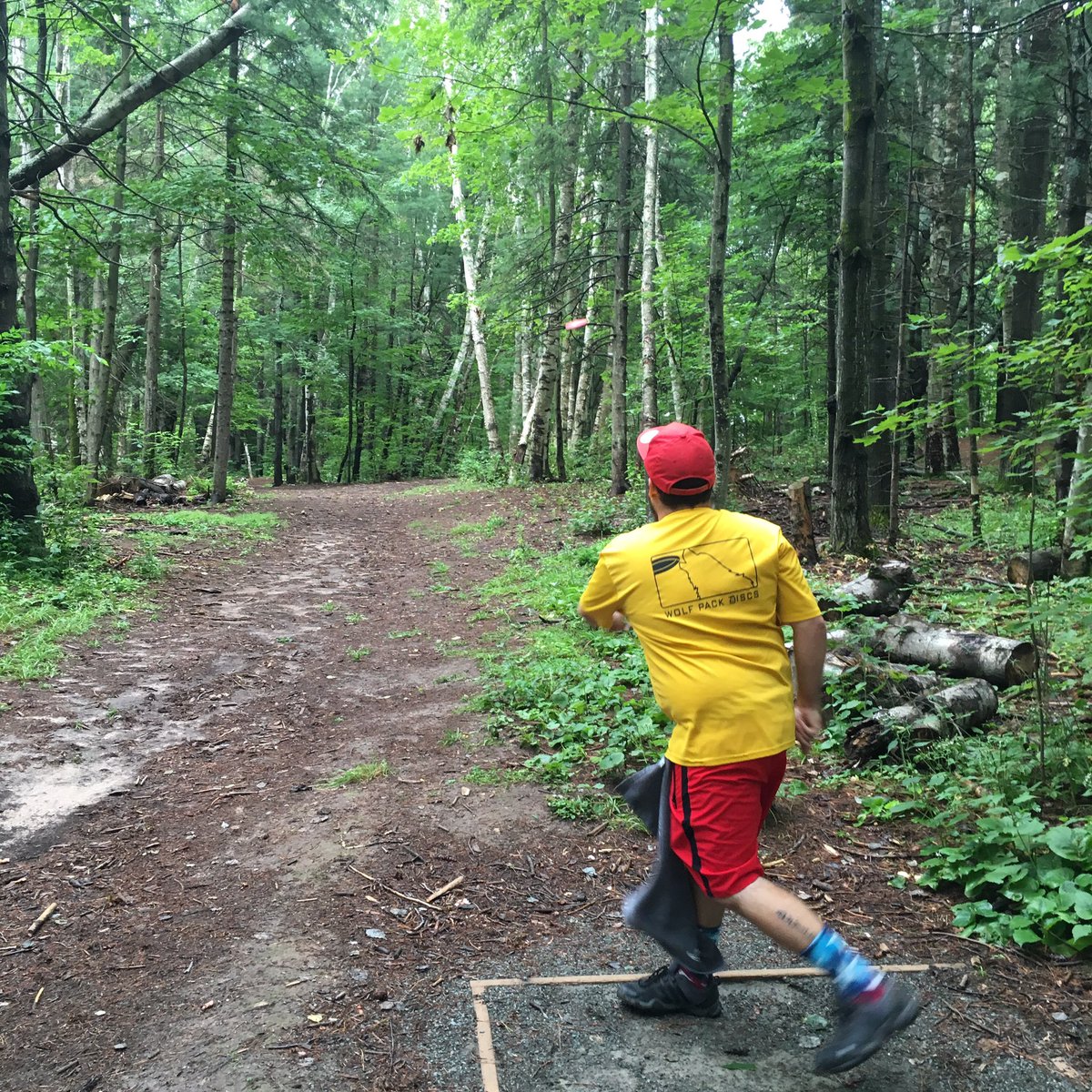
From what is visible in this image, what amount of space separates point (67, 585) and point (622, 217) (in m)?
12.1

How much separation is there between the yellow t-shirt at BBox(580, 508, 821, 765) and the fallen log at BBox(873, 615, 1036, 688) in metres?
3.64

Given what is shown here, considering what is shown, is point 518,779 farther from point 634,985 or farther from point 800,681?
point 800,681

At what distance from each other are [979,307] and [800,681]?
18.2 m

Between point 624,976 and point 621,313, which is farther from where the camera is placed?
point 621,313

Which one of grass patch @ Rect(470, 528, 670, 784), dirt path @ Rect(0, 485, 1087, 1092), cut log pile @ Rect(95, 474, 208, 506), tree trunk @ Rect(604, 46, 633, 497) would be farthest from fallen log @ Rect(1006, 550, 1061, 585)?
cut log pile @ Rect(95, 474, 208, 506)

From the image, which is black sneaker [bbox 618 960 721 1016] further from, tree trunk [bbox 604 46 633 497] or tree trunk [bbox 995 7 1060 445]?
tree trunk [bbox 604 46 633 497]

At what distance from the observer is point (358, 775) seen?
489cm

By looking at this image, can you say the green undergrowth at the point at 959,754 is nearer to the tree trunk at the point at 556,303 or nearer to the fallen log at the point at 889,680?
the fallen log at the point at 889,680

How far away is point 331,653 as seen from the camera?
311 inches

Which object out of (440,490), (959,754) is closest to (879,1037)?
(959,754)

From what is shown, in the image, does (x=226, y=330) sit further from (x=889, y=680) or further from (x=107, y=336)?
(x=889, y=680)

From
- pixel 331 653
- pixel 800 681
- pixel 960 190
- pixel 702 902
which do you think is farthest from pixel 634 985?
pixel 960 190

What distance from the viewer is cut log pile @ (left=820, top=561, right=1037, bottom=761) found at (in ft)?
15.8

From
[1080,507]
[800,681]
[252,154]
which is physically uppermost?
[252,154]
